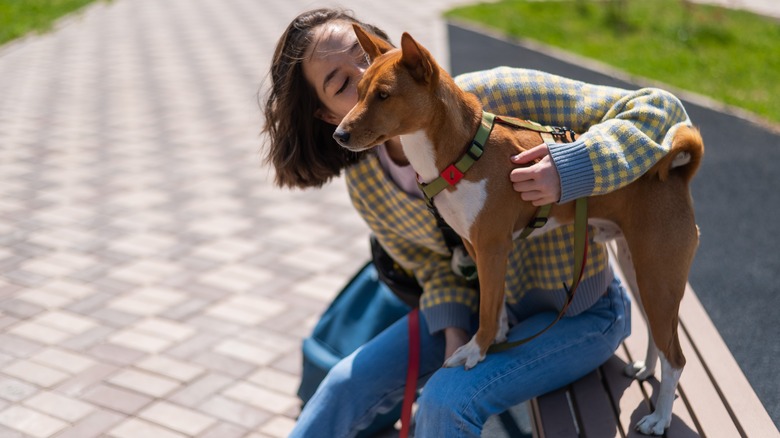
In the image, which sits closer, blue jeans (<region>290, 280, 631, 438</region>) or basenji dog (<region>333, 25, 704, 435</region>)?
basenji dog (<region>333, 25, 704, 435</region>)

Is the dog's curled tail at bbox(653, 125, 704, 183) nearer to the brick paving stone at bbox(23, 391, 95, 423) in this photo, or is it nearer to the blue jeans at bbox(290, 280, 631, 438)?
the blue jeans at bbox(290, 280, 631, 438)

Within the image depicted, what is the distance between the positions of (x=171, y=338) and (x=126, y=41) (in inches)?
350

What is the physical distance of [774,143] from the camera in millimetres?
6797

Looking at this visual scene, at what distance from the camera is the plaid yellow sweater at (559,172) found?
7.69 ft

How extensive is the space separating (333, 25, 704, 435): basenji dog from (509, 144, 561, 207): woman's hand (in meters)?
0.03

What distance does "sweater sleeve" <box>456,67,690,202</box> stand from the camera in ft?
7.64

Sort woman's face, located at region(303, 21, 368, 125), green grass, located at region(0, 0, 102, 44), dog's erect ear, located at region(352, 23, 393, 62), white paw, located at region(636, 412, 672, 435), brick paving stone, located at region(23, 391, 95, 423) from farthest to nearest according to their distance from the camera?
green grass, located at region(0, 0, 102, 44) → brick paving stone, located at region(23, 391, 95, 423) → woman's face, located at region(303, 21, 368, 125) → white paw, located at region(636, 412, 672, 435) → dog's erect ear, located at region(352, 23, 393, 62)

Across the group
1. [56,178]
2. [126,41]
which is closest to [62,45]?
[126,41]

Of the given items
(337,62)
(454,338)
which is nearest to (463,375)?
(454,338)

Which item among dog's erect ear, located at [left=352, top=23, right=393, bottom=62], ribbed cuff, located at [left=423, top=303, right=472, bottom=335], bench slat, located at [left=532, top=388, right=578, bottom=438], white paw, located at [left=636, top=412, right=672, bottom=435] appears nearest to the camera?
dog's erect ear, located at [left=352, top=23, right=393, bottom=62]

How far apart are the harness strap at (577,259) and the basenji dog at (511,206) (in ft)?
0.11

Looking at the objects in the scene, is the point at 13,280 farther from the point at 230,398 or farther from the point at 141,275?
the point at 230,398

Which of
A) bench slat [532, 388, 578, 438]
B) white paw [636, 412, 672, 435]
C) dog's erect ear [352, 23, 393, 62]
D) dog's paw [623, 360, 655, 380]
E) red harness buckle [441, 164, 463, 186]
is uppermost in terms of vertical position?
dog's erect ear [352, 23, 393, 62]

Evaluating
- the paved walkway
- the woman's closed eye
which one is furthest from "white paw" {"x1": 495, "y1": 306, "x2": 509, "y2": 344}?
the paved walkway
